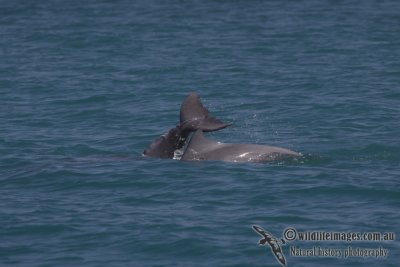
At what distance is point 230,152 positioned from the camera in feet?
60.0

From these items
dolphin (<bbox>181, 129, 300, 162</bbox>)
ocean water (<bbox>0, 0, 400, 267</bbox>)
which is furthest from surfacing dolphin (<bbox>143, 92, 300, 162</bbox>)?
ocean water (<bbox>0, 0, 400, 267</bbox>)

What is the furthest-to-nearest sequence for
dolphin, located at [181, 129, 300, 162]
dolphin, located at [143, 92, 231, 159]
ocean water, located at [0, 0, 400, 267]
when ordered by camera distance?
dolphin, located at [143, 92, 231, 159], dolphin, located at [181, 129, 300, 162], ocean water, located at [0, 0, 400, 267]

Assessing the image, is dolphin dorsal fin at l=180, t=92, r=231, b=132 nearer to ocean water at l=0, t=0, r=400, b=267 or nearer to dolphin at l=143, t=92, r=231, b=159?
dolphin at l=143, t=92, r=231, b=159

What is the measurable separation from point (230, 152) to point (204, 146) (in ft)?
1.61

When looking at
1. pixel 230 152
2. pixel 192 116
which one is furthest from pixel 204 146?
pixel 192 116

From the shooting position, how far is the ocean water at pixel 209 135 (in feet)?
46.5

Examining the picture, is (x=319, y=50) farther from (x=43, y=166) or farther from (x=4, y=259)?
(x=4, y=259)

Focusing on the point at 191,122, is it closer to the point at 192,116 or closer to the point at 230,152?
the point at 192,116

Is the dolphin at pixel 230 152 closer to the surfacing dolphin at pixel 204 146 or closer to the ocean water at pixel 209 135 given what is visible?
the surfacing dolphin at pixel 204 146

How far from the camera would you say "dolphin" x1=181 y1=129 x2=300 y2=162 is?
18094 millimetres

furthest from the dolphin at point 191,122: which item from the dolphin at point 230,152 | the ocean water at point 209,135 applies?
the ocean water at point 209,135

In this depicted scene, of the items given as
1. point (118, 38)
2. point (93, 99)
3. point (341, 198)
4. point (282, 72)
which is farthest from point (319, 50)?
point (341, 198)

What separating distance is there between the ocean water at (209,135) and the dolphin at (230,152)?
0.24m

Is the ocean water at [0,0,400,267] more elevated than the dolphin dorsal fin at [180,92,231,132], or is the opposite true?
the dolphin dorsal fin at [180,92,231,132]
